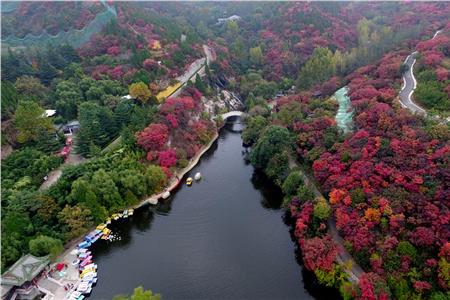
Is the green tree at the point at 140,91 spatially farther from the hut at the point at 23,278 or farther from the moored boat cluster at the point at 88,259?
the hut at the point at 23,278

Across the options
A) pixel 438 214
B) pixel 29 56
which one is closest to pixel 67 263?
pixel 438 214

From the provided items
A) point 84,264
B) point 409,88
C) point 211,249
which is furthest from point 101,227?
point 409,88

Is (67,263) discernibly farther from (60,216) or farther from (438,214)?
(438,214)

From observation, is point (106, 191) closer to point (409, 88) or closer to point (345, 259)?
point (345, 259)

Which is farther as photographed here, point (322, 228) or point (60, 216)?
point (60, 216)

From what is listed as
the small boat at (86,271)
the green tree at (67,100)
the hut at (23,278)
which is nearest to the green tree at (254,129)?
the green tree at (67,100)

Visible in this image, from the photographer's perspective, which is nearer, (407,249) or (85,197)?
(407,249)

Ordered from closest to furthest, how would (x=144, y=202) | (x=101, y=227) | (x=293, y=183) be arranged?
1. (x=101, y=227)
2. (x=293, y=183)
3. (x=144, y=202)
